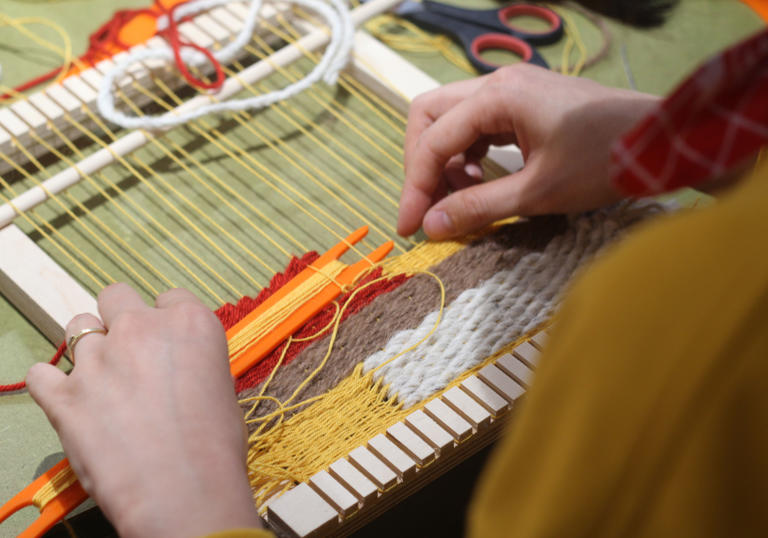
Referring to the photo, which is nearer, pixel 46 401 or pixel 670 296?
pixel 670 296

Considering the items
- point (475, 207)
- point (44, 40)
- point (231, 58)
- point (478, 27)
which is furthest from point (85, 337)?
point (478, 27)

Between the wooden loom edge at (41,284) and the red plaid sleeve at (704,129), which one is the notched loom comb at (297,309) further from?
the red plaid sleeve at (704,129)

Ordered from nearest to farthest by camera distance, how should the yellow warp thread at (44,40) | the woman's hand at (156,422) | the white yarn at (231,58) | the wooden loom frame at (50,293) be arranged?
the woman's hand at (156,422)
the wooden loom frame at (50,293)
the white yarn at (231,58)
the yellow warp thread at (44,40)

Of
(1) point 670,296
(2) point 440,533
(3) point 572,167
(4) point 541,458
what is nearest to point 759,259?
(1) point 670,296

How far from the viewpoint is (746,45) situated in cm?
41

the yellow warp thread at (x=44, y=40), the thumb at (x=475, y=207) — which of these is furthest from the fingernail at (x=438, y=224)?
the yellow warp thread at (x=44, y=40)


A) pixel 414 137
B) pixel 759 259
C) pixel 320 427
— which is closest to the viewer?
pixel 759 259

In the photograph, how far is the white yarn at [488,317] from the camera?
2.86 ft

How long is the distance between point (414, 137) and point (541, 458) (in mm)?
738

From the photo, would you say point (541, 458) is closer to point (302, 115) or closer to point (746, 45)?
point (746, 45)

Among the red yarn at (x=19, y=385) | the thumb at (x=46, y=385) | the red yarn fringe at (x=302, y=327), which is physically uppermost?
the thumb at (x=46, y=385)

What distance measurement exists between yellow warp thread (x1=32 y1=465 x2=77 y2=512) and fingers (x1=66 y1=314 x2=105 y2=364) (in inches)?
4.3

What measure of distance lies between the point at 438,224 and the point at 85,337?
18.0 inches

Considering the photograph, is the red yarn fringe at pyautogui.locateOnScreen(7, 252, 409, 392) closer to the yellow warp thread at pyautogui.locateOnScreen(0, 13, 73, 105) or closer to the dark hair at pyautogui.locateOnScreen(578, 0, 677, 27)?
the yellow warp thread at pyautogui.locateOnScreen(0, 13, 73, 105)
